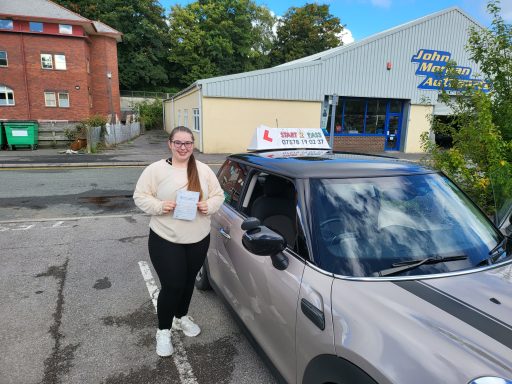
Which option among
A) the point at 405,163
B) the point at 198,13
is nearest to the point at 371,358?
the point at 405,163

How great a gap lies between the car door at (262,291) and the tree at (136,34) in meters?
50.8

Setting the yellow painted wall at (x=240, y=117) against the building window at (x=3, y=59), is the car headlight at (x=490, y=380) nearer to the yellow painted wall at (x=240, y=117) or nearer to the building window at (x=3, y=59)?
the yellow painted wall at (x=240, y=117)

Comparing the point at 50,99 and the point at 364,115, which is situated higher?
the point at 50,99

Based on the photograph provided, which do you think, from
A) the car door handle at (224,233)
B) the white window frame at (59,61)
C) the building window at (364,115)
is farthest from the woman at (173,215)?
the white window frame at (59,61)

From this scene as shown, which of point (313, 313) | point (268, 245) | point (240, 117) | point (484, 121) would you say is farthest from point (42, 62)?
point (313, 313)

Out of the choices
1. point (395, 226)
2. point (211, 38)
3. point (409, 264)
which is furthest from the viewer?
point (211, 38)

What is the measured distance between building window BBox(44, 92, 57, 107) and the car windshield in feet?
112

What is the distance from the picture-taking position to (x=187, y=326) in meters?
3.08

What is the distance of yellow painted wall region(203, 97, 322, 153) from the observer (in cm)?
1798

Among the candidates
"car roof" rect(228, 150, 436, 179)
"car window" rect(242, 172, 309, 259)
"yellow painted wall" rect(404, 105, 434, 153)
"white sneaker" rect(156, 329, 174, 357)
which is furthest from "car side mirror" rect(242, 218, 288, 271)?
"yellow painted wall" rect(404, 105, 434, 153)

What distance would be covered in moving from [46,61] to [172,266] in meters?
34.1

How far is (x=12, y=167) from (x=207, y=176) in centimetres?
1356

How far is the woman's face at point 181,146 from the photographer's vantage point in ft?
8.48

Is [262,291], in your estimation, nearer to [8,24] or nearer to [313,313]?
[313,313]
